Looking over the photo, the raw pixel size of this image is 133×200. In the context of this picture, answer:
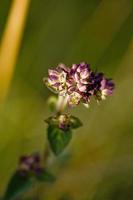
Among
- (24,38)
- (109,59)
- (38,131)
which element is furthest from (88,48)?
(38,131)

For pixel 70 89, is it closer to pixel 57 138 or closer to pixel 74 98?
pixel 74 98

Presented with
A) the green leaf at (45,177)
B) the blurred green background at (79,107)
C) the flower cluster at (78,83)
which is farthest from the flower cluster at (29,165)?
the flower cluster at (78,83)

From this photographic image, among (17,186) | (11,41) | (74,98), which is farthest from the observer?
(11,41)

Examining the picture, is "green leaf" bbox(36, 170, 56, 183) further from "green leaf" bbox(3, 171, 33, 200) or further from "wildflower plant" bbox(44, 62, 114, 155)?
"wildflower plant" bbox(44, 62, 114, 155)

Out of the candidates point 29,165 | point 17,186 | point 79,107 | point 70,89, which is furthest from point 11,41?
point 70,89

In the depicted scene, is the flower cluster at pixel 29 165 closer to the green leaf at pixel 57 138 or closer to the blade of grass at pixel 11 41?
the green leaf at pixel 57 138

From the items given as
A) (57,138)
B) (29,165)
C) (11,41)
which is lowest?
(57,138)

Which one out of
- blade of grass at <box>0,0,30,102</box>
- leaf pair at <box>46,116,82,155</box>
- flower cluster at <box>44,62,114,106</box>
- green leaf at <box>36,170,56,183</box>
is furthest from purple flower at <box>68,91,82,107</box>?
blade of grass at <box>0,0,30,102</box>
